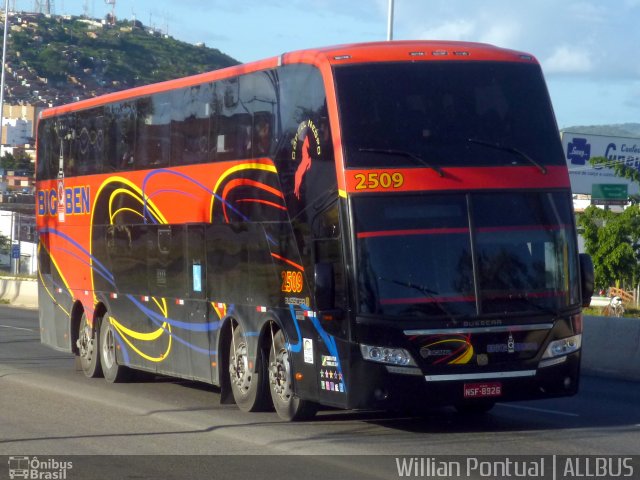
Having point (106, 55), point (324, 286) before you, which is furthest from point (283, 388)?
point (106, 55)

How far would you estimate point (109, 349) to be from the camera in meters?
17.3

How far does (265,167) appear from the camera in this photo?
12680 mm

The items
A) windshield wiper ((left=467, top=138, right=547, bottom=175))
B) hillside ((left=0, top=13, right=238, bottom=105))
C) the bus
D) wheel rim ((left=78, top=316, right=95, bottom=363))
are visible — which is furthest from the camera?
hillside ((left=0, top=13, right=238, bottom=105))

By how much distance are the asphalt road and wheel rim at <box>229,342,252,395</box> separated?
33cm

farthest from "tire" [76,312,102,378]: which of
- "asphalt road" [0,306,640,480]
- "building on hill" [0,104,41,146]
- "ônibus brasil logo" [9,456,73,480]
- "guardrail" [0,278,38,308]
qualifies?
"building on hill" [0,104,41,146]

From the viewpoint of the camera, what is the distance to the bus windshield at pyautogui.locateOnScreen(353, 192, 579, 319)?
10961mm

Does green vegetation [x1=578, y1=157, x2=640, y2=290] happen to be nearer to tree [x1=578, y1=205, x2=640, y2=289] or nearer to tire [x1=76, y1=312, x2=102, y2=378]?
tree [x1=578, y1=205, x2=640, y2=289]

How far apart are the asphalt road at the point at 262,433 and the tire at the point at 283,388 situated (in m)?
0.14

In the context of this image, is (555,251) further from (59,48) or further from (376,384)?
(59,48)

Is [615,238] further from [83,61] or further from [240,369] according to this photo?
[83,61]

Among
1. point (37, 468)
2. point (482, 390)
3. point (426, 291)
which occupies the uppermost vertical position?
point (426, 291)

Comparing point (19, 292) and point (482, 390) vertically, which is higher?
point (19, 292)

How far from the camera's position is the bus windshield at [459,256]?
36.0 feet

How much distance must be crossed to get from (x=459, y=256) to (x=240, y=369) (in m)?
3.58
